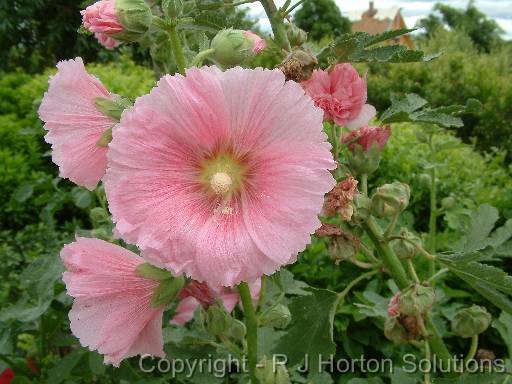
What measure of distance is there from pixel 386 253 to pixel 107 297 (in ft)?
1.25

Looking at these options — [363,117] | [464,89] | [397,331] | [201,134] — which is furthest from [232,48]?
[464,89]

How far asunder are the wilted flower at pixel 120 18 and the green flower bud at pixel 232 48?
88mm

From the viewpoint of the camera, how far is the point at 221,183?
2.05 feet

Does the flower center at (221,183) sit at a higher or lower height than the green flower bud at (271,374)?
higher

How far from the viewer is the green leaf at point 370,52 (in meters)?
0.74

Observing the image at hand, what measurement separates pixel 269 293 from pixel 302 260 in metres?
0.97

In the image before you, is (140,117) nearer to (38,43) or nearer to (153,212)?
(153,212)

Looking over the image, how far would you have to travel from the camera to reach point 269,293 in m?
1.13

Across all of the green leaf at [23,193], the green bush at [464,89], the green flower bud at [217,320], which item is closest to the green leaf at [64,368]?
the green flower bud at [217,320]

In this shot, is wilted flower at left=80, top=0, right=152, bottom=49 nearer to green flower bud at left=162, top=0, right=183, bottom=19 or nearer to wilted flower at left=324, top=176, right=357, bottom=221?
green flower bud at left=162, top=0, right=183, bottom=19

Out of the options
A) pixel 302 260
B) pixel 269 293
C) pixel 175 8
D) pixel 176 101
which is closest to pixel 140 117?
pixel 176 101

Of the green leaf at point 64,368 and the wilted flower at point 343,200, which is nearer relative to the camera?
the wilted flower at point 343,200

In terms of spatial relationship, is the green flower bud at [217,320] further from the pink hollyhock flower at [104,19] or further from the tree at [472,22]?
the tree at [472,22]

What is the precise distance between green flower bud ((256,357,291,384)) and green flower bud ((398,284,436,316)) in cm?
20
